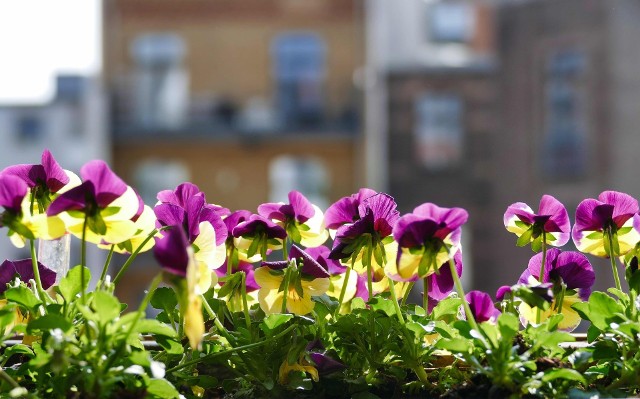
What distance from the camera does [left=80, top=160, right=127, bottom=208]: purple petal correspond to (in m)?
0.65

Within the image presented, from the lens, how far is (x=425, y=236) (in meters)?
0.66

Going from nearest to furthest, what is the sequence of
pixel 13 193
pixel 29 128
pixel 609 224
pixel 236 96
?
pixel 13 193, pixel 609 224, pixel 236 96, pixel 29 128

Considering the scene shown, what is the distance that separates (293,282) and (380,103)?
11.6 meters

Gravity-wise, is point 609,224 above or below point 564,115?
above

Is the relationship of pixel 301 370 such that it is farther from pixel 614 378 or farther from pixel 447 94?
pixel 447 94

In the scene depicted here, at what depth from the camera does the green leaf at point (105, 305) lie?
0.59 m

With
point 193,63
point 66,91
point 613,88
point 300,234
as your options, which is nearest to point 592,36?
point 613,88

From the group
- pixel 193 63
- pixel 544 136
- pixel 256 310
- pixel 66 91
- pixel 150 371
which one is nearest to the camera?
pixel 150 371

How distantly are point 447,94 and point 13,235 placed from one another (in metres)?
12.0

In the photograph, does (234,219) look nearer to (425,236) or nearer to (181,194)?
(181,194)

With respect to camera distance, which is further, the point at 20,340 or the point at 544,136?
the point at 544,136

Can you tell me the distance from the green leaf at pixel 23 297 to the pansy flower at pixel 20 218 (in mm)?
37

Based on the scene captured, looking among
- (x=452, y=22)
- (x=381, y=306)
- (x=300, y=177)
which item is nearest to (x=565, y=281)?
(x=381, y=306)

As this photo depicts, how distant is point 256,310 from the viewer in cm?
79
